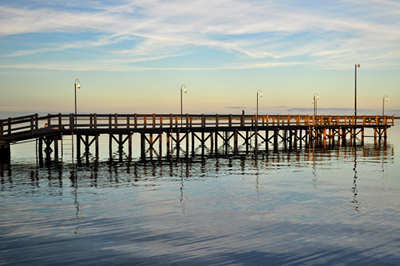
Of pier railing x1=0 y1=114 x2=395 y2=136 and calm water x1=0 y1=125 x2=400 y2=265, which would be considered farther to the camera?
pier railing x1=0 y1=114 x2=395 y2=136

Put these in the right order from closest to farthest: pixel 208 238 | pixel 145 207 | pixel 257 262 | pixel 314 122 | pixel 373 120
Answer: pixel 257 262 < pixel 208 238 < pixel 145 207 < pixel 314 122 < pixel 373 120

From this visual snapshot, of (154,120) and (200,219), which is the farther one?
(154,120)

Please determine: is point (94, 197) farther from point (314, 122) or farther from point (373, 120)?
point (373, 120)

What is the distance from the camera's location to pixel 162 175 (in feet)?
69.5

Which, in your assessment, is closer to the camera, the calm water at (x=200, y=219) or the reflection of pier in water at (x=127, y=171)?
the calm water at (x=200, y=219)

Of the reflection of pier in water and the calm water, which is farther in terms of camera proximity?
the reflection of pier in water

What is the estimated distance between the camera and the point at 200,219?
11812 mm

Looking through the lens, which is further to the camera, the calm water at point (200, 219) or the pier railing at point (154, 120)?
the pier railing at point (154, 120)

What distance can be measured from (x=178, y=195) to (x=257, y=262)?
23.7 ft

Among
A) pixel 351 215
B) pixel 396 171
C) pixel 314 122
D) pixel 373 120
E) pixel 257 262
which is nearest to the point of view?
pixel 257 262

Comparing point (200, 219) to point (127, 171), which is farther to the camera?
point (127, 171)

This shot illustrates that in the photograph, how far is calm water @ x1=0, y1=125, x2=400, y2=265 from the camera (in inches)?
350

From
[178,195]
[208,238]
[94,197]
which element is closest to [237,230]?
[208,238]

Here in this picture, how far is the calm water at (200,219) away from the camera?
888 centimetres
